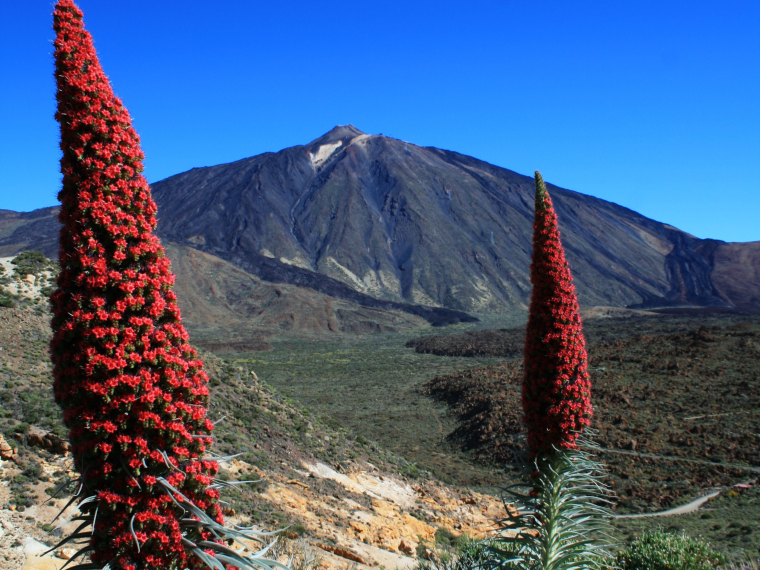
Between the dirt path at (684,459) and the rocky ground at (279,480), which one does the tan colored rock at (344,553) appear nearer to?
the rocky ground at (279,480)

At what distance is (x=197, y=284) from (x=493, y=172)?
84.1 m

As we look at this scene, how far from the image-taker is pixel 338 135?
138 m

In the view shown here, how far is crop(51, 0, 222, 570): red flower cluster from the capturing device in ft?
8.69

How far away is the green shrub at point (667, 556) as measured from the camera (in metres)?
5.72

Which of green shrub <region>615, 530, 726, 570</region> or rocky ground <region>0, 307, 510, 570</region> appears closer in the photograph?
green shrub <region>615, 530, 726, 570</region>

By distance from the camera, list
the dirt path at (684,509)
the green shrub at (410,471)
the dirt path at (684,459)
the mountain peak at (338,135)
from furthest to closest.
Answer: the mountain peak at (338,135) < the green shrub at (410,471) < the dirt path at (684,459) < the dirt path at (684,509)

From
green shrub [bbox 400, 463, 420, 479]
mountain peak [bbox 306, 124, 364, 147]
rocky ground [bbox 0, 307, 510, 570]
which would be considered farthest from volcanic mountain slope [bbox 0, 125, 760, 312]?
rocky ground [bbox 0, 307, 510, 570]

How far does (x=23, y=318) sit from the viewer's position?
555 inches

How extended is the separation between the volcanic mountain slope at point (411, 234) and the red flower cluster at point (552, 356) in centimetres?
6674

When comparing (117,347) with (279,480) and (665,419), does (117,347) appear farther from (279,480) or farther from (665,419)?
(665,419)

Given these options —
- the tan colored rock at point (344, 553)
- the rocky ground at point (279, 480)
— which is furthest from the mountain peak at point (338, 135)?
the tan colored rock at point (344, 553)

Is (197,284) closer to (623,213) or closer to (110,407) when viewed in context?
(110,407)

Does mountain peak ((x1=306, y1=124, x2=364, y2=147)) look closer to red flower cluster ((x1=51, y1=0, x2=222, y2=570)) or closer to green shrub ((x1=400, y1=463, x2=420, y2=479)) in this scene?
green shrub ((x1=400, y1=463, x2=420, y2=479))

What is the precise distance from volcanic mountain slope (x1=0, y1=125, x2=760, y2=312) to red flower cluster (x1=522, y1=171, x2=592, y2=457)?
66743 millimetres
